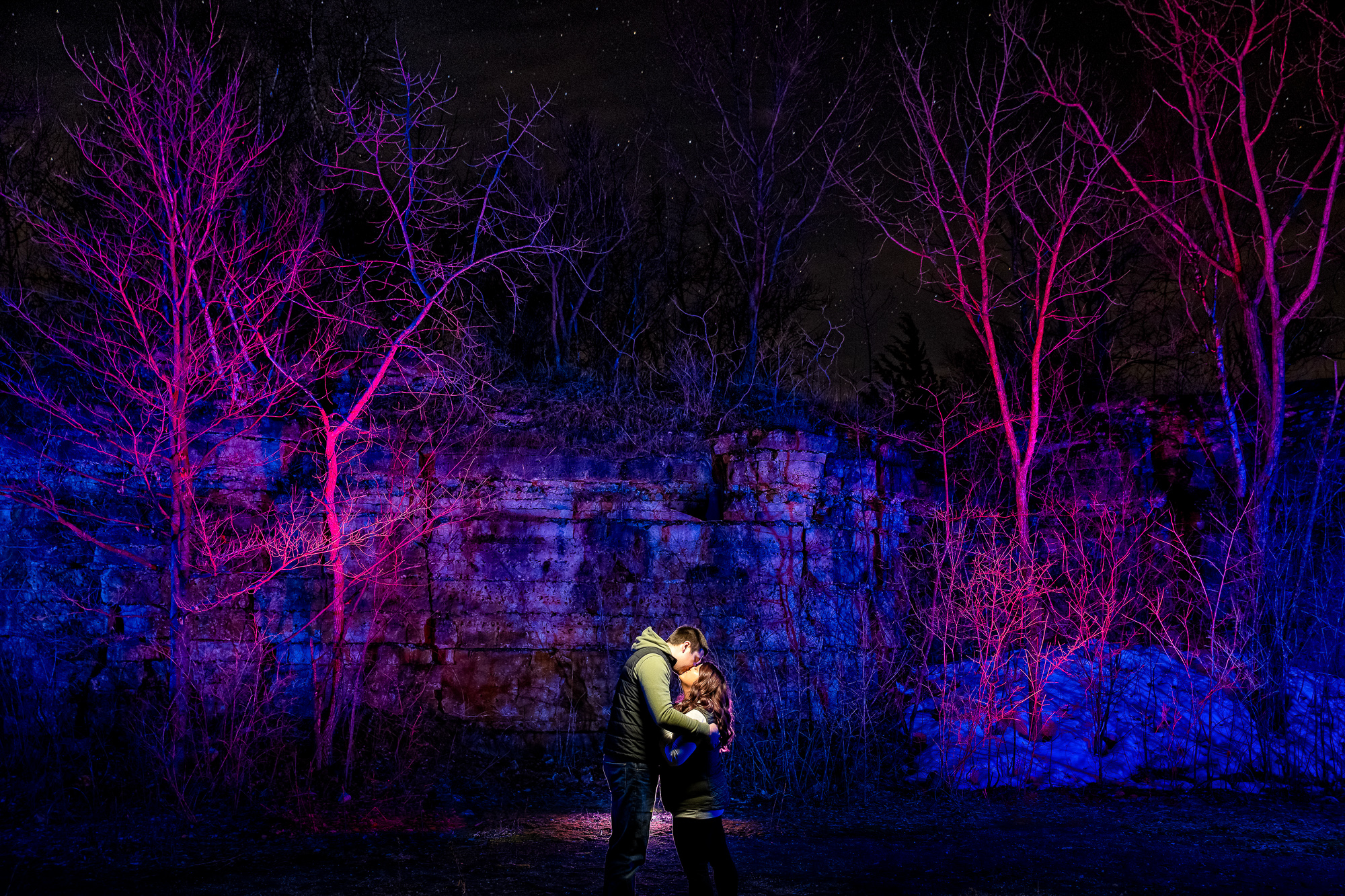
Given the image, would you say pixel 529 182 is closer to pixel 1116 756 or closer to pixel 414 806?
pixel 414 806

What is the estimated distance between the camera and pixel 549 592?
11.5m

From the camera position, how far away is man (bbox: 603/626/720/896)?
15.9 feet

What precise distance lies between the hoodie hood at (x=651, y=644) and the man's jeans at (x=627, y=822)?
641 millimetres

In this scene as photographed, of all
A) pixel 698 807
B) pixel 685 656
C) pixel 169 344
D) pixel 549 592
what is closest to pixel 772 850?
pixel 698 807

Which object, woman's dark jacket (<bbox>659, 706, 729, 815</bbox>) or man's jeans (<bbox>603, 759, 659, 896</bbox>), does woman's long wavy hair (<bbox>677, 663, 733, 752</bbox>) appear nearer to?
woman's dark jacket (<bbox>659, 706, 729, 815</bbox>)

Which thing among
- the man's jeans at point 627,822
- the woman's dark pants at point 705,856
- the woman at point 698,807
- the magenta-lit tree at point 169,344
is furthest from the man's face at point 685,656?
the magenta-lit tree at point 169,344

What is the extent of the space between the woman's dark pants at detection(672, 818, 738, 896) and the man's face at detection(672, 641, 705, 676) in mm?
828

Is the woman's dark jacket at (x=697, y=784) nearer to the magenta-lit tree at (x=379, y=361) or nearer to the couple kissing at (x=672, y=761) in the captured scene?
the couple kissing at (x=672, y=761)

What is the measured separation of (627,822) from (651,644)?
98cm

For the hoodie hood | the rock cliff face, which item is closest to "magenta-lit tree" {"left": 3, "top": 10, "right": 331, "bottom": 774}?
the rock cliff face

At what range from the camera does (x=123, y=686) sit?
10.6 metres

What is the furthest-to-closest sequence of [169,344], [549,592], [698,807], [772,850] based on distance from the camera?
1. [549,592]
2. [169,344]
3. [772,850]
4. [698,807]

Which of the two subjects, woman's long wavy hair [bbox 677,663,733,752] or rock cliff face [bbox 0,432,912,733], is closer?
woman's long wavy hair [bbox 677,663,733,752]

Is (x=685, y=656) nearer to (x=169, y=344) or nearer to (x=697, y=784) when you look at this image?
(x=697, y=784)
